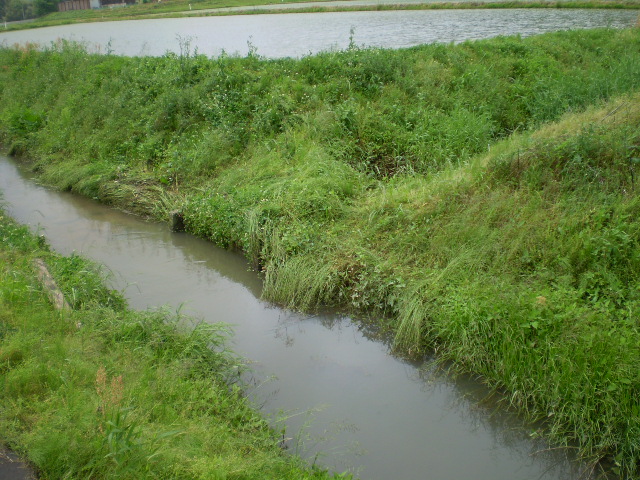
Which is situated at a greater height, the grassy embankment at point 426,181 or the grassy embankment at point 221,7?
the grassy embankment at point 221,7

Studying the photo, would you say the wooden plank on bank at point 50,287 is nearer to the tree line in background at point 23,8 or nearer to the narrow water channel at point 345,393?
the narrow water channel at point 345,393

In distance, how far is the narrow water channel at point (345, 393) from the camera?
3.89 m

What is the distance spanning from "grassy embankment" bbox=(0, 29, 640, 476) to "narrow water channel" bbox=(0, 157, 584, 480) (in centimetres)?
26

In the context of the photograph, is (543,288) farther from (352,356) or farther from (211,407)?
(211,407)

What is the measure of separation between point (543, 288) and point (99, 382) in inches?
147

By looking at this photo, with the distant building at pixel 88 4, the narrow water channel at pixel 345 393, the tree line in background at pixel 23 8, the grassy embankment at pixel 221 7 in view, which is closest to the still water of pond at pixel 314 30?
the grassy embankment at pixel 221 7

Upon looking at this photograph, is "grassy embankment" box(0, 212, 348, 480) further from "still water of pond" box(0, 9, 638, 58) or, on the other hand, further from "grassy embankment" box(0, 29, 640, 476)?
"still water of pond" box(0, 9, 638, 58)

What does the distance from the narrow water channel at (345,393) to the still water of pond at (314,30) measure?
6977mm

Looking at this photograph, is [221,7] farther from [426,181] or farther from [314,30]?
Result: [426,181]

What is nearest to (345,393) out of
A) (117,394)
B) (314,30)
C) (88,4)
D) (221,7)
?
(117,394)

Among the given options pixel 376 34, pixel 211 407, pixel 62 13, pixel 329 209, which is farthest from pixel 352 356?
pixel 62 13

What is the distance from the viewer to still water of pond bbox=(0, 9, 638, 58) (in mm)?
13461

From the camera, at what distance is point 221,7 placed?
80.5 feet

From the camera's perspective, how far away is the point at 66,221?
8.33 metres
